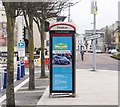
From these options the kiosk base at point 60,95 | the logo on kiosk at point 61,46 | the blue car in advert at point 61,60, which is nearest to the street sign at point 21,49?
the kiosk base at point 60,95

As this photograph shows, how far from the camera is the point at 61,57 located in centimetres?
883

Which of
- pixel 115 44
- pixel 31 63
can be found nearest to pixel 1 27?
pixel 31 63

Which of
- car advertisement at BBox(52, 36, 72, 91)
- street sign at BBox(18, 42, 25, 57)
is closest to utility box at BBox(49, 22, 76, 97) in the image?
car advertisement at BBox(52, 36, 72, 91)

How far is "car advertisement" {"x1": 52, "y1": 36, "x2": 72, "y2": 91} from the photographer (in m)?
A: 8.88

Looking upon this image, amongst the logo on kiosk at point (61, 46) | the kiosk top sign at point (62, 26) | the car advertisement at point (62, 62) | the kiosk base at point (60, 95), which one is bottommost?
the kiosk base at point (60, 95)

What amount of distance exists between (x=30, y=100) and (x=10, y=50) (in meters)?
2.20

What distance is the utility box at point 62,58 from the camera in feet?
29.1

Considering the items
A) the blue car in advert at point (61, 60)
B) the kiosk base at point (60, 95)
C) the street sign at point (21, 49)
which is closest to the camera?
the blue car in advert at point (61, 60)

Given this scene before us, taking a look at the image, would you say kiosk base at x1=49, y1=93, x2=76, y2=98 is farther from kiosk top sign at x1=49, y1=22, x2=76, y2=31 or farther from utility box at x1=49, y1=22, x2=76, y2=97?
kiosk top sign at x1=49, y1=22, x2=76, y2=31

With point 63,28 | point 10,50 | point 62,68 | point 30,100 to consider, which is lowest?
point 30,100

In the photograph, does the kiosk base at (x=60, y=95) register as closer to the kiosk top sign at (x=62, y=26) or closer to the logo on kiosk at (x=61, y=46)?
the logo on kiosk at (x=61, y=46)

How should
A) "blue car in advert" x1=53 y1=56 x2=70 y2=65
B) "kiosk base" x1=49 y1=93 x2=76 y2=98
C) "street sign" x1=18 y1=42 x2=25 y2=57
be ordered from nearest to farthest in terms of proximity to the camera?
"blue car in advert" x1=53 y1=56 x2=70 y2=65 < "kiosk base" x1=49 y1=93 x2=76 y2=98 < "street sign" x1=18 y1=42 x2=25 y2=57

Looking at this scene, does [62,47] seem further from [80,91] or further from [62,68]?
[80,91]

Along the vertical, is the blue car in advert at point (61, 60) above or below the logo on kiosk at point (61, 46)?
below
